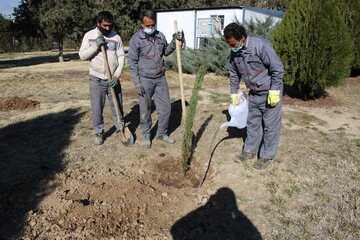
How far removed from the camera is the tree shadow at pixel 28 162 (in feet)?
11.6

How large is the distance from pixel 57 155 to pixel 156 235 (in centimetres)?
248

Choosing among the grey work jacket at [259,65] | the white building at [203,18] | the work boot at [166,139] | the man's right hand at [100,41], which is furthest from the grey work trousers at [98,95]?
the white building at [203,18]

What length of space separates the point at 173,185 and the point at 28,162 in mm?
2143

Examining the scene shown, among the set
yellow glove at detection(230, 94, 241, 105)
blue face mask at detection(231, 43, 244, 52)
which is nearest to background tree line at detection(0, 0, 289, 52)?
yellow glove at detection(230, 94, 241, 105)

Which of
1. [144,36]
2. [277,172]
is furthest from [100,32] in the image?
[277,172]

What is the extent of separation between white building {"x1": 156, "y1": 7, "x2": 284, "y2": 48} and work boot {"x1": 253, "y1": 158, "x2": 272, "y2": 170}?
13.7m

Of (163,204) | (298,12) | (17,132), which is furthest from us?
(298,12)

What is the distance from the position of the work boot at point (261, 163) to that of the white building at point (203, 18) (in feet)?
45.0

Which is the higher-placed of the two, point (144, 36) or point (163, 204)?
point (144, 36)

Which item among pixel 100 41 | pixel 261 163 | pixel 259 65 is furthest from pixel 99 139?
pixel 259 65

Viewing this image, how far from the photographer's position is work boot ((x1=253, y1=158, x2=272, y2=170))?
4555 mm

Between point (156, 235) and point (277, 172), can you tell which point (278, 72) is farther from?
Answer: point (156, 235)

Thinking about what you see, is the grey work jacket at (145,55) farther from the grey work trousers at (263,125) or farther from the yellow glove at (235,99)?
the grey work trousers at (263,125)

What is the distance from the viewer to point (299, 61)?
7.57 m
